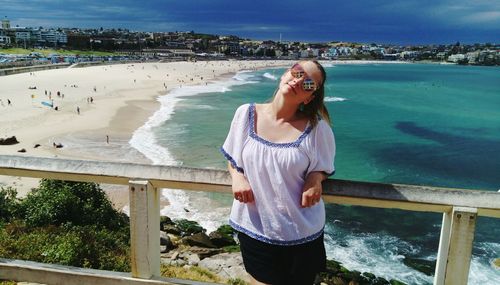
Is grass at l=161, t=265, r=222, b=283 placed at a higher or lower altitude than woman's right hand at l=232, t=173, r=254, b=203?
lower

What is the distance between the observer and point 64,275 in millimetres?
2746

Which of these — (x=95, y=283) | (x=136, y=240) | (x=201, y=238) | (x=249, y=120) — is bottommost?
(x=201, y=238)

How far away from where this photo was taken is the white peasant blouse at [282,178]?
208cm

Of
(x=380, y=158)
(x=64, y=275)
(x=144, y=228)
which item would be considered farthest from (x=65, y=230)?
(x=380, y=158)

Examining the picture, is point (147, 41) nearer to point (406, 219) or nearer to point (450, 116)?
point (450, 116)

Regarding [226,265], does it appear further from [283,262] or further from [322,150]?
[322,150]

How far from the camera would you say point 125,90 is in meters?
54.5

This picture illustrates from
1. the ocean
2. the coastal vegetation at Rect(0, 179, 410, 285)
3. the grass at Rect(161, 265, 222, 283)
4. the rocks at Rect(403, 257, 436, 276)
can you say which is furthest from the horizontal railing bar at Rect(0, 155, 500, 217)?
the rocks at Rect(403, 257, 436, 276)

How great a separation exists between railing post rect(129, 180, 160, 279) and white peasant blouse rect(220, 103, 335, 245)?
1.97 feet

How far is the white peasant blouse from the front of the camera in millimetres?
2082

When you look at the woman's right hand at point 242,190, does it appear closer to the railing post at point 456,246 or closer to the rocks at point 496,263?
the railing post at point 456,246

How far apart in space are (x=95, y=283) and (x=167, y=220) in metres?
10.6

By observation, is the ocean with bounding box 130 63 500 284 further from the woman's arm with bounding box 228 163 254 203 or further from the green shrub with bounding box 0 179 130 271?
the woman's arm with bounding box 228 163 254 203

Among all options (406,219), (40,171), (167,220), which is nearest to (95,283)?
(40,171)
